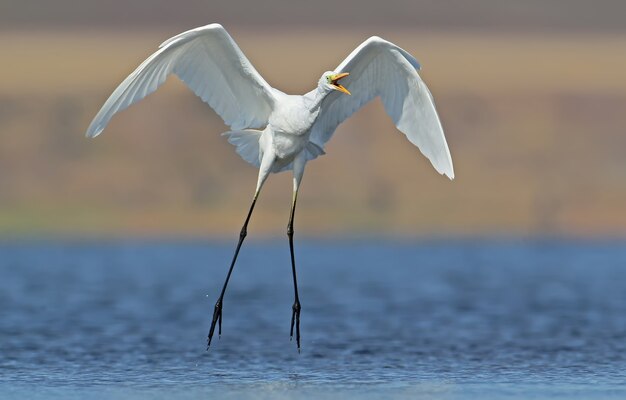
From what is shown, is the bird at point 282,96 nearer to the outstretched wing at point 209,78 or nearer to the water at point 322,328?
the outstretched wing at point 209,78

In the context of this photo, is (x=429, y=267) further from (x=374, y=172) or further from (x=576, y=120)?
(x=576, y=120)

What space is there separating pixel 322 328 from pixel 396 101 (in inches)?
300

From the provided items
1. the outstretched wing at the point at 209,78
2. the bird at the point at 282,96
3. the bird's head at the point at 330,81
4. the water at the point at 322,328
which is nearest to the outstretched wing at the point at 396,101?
the bird at the point at 282,96

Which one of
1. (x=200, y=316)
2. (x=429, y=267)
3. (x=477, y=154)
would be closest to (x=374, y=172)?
(x=477, y=154)

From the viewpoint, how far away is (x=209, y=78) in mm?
21594

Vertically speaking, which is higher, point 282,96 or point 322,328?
point 282,96

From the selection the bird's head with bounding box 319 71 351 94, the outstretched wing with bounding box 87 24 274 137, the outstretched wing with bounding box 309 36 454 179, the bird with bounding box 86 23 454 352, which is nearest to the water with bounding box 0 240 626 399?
the bird with bounding box 86 23 454 352

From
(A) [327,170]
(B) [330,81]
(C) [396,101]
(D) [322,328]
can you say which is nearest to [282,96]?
(B) [330,81]

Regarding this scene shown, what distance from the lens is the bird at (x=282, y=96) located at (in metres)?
20.8

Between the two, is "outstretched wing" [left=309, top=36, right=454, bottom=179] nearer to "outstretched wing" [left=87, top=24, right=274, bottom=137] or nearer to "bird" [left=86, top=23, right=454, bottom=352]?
"bird" [left=86, top=23, right=454, bottom=352]

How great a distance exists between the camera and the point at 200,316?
3212 centimetres

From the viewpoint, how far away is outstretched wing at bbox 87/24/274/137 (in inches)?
805

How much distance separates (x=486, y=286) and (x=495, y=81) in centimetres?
4546

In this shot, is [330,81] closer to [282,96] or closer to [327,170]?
[282,96]
